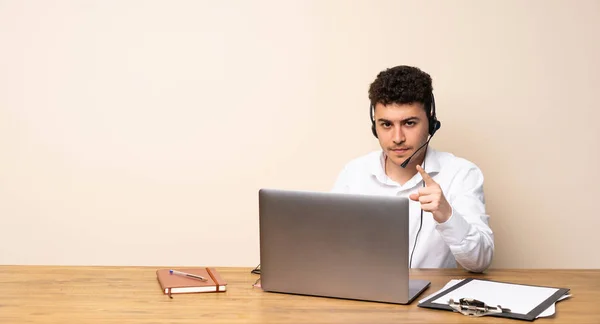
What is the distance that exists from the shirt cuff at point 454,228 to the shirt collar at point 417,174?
0.46 metres

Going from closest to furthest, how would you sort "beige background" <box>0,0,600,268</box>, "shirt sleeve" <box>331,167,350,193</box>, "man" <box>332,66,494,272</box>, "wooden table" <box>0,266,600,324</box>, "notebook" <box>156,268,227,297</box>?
"wooden table" <box>0,266,600,324</box> < "notebook" <box>156,268,227,297</box> < "man" <box>332,66,494,272</box> < "shirt sleeve" <box>331,167,350,193</box> < "beige background" <box>0,0,600,268</box>

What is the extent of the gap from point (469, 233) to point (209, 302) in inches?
31.0

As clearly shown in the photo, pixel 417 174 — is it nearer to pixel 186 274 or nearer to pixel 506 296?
pixel 506 296

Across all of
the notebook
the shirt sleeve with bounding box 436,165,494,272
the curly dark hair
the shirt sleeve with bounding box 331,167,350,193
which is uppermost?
the curly dark hair

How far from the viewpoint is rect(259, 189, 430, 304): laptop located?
5.66ft

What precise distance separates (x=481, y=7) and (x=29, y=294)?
7.14ft

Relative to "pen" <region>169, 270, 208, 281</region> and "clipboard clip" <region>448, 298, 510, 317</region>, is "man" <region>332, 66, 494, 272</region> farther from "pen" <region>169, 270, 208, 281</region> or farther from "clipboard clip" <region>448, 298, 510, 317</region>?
"pen" <region>169, 270, 208, 281</region>

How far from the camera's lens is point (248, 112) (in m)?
3.18

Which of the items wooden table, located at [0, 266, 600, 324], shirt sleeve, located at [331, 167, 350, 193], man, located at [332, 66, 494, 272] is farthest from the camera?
shirt sleeve, located at [331, 167, 350, 193]

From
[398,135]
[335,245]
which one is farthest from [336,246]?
[398,135]

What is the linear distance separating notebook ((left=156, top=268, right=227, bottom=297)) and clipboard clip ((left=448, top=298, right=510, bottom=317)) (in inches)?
24.3

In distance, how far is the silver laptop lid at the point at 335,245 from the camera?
5.66 feet

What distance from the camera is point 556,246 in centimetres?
319

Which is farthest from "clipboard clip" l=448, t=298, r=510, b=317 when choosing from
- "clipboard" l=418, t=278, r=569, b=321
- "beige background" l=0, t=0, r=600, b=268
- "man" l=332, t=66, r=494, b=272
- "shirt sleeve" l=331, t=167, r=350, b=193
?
"beige background" l=0, t=0, r=600, b=268
